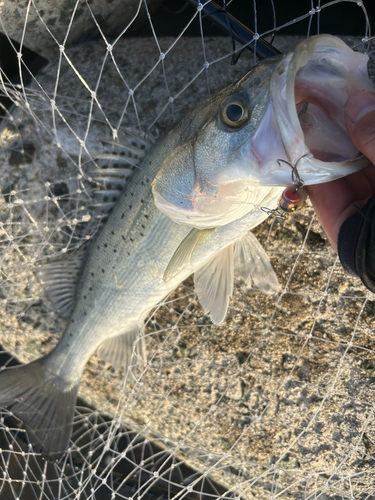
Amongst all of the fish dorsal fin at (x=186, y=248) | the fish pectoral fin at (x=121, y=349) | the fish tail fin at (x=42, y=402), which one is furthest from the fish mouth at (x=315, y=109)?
the fish tail fin at (x=42, y=402)

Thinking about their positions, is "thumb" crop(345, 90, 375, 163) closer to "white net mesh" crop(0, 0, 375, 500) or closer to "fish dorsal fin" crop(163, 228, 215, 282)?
"fish dorsal fin" crop(163, 228, 215, 282)

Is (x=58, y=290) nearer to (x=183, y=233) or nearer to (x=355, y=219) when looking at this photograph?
(x=183, y=233)

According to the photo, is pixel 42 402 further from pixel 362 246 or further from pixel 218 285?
pixel 362 246

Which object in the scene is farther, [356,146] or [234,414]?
[234,414]

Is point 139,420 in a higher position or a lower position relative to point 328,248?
lower

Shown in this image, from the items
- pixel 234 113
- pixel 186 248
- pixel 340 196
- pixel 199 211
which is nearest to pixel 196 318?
pixel 186 248

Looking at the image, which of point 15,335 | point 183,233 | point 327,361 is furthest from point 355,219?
point 15,335
